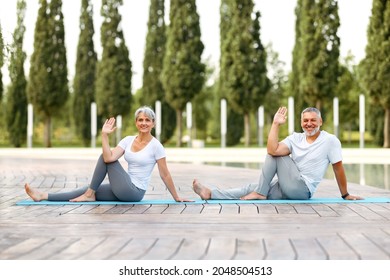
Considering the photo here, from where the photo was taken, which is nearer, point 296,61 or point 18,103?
point 18,103

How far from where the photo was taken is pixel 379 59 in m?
26.9

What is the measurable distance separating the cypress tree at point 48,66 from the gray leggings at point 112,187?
2626 cm

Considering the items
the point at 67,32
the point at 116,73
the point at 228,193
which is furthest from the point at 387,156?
the point at 67,32

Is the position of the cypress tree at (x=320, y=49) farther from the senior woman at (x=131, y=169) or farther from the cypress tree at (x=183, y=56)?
the senior woman at (x=131, y=169)

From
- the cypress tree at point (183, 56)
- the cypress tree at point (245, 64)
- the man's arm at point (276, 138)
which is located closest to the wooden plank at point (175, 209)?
the man's arm at point (276, 138)

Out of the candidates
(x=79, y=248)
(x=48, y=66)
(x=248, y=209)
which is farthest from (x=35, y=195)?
(x=48, y=66)

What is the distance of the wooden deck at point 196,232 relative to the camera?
3648 mm

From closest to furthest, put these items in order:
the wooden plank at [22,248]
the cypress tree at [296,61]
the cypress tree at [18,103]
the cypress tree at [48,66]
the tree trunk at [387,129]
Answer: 1. the wooden plank at [22,248]
2. the tree trunk at [387,129]
3. the cypress tree at [48,66]
4. the cypress tree at [18,103]
5. the cypress tree at [296,61]

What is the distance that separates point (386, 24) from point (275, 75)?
642 inches

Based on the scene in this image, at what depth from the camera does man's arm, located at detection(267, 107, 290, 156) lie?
5.91 m

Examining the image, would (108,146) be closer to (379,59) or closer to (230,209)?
(230,209)

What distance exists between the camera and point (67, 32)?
34094mm

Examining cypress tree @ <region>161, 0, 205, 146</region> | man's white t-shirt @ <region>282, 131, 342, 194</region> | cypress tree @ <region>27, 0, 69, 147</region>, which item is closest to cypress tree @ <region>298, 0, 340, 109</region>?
cypress tree @ <region>161, 0, 205, 146</region>

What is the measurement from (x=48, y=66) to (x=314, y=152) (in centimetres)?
2797
